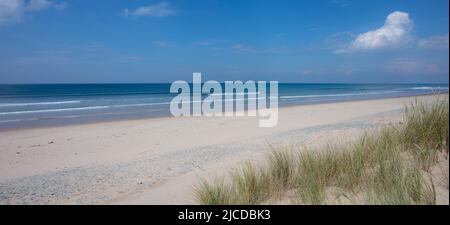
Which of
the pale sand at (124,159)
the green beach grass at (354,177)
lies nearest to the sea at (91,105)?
the green beach grass at (354,177)

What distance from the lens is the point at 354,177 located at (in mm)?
4500

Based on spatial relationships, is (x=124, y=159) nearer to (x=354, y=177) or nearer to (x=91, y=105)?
(x=354, y=177)

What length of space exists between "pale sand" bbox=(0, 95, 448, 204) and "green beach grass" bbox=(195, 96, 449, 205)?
0.95 metres

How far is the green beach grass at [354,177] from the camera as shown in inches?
155

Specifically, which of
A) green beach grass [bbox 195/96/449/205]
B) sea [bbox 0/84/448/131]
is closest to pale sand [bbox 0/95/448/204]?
green beach grass [bbox 195/96/449/205]

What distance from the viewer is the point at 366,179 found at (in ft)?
14.5

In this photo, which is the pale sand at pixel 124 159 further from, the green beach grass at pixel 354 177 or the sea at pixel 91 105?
the sea at pixel 91 105

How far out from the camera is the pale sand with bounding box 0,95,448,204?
5.54 metres

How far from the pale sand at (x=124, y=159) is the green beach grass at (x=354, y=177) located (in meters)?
0.95

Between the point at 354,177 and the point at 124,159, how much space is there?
5.45 metres
